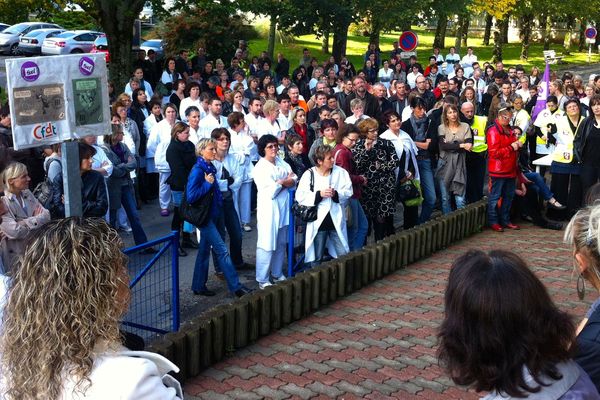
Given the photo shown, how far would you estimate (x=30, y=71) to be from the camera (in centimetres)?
562

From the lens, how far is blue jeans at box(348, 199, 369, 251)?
32.9 ft

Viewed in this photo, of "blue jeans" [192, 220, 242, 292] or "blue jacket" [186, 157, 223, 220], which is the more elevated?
"blue jacket" [186, 157, 223, 220]

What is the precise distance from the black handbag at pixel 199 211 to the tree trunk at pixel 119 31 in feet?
40.4

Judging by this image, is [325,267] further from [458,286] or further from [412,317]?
[458,286]

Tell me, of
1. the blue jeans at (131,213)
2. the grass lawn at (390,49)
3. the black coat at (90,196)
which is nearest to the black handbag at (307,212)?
the black coat at (90,196)

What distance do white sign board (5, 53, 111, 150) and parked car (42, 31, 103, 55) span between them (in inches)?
1303

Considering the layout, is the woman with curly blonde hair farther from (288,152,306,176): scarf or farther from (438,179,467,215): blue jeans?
(438,179,467,215): blue jeans

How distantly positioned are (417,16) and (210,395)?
102ft

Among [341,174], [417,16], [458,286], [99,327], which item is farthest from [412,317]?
[417,16]

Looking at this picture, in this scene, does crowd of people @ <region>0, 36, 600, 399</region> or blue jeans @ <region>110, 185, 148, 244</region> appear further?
blue jeans @ <region>110, 185, 148, 244</region>

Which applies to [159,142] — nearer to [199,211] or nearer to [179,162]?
[179,162]

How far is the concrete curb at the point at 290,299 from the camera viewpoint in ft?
21.6

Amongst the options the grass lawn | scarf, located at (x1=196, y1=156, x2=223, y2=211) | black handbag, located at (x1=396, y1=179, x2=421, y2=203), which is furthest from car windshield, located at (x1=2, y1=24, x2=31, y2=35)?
scarf, located at (x1=196, y1=156, x2=223, y2=211)

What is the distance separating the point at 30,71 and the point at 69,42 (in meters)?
34.8
